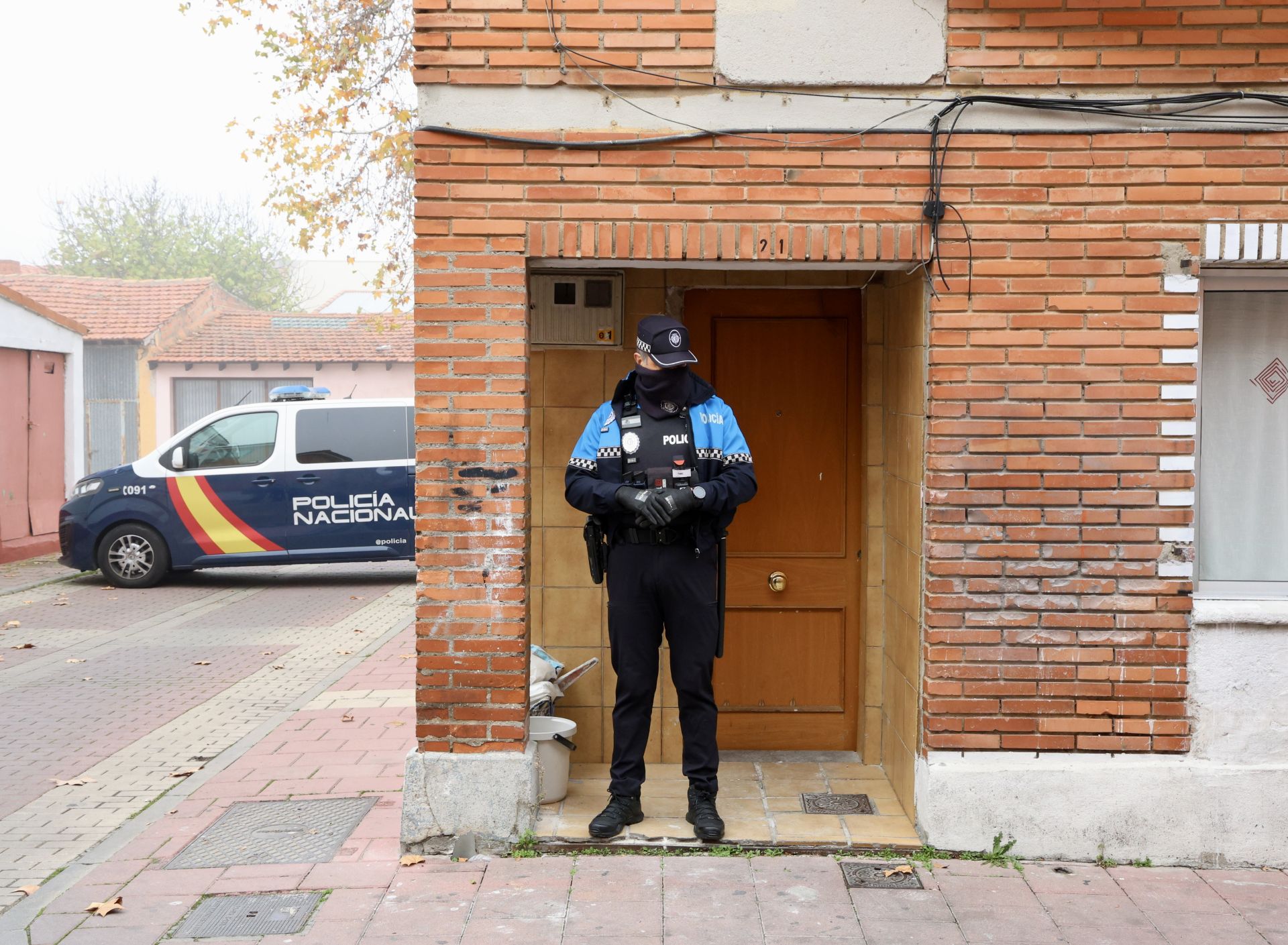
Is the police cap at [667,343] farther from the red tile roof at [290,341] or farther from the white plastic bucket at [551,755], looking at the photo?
the red tile roof at [290,341]

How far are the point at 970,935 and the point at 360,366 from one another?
88.4 feet

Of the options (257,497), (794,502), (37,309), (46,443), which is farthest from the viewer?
(46,443)

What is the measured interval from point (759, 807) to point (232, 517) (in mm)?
9192

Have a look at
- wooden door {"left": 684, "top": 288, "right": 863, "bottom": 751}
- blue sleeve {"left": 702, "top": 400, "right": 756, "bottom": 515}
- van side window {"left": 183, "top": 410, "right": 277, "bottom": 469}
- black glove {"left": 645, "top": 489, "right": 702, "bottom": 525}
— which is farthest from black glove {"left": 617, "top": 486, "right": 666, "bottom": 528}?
van side window {"left": 183, "top": 410, "right": 277, "bottom": 469}

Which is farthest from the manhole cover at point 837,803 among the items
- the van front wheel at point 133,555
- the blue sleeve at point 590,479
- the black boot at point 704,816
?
the van front wheel at point 133,555

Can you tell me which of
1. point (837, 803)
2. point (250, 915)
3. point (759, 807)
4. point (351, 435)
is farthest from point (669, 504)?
point (351, 435)

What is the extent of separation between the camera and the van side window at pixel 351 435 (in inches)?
513

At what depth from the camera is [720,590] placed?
5184 millimetres

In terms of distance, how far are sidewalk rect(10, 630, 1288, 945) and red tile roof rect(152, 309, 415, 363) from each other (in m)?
23.6

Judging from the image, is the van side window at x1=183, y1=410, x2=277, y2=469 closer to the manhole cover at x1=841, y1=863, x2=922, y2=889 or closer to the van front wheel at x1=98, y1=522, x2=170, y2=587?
the van front wheel at x1=98, y1=522, x2=170, y2=587

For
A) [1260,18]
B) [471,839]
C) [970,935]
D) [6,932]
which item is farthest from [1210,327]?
[6,932]

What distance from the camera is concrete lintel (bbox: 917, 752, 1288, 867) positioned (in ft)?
15.8

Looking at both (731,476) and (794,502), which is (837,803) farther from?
(731,476)

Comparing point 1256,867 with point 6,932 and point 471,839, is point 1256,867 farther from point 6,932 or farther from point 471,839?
point 6,932
